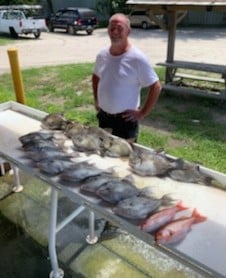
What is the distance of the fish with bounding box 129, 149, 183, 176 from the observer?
2.45 meters

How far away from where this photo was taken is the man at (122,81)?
305cm

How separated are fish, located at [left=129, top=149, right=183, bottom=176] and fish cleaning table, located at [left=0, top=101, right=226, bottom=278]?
0.05 metres

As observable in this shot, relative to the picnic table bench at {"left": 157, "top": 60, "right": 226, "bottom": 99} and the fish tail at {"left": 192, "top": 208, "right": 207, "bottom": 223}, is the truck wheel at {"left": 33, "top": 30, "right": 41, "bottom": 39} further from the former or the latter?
the fish tail at {"left": 192, "top": 208, "right": 207, "bottom": 223}

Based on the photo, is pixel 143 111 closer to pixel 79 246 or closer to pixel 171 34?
pixel 79 246

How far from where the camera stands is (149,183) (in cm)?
236

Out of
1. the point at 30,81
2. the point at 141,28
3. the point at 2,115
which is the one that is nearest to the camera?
the point at 2,115

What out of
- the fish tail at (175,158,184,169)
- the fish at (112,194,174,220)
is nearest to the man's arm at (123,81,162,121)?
the fish tail at (175,158,184,169)

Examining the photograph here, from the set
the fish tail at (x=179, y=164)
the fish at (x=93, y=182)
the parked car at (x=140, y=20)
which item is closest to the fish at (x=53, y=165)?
the fish at (x=93, y=182)

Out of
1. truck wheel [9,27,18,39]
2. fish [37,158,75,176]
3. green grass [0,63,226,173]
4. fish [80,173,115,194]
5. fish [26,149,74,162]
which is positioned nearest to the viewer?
fish [80,173,115,194]

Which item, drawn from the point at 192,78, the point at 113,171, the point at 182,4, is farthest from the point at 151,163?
the point at 192,78

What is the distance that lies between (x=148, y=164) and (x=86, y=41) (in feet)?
56.2

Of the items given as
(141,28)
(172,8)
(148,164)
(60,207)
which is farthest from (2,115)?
(141,28)

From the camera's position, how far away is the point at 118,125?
339 centimetres

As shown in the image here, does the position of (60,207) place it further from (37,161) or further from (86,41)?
(86,41)
